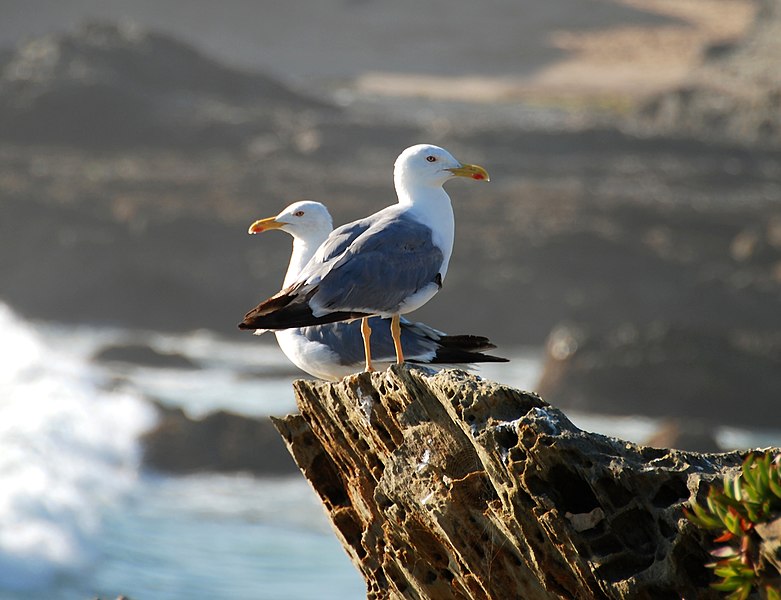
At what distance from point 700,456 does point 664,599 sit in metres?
0.50

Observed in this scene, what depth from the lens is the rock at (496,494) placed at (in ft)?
14.3

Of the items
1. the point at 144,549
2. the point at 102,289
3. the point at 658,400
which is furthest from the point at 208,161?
the point at 144,549

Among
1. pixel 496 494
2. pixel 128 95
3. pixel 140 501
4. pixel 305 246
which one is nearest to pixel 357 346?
pixel 305 246

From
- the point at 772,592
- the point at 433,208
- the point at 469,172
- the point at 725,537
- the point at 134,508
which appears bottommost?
the point at 772,592

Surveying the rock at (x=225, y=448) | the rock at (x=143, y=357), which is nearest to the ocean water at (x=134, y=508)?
the rock at (x=225, y=448)

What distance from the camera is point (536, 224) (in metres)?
30.9

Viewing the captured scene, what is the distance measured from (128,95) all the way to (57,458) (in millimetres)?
21004

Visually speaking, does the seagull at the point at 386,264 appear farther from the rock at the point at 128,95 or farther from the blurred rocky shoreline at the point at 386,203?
the rock at the point at 128,95

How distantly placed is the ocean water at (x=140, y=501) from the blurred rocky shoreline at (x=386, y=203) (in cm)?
190

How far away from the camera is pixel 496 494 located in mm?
4734

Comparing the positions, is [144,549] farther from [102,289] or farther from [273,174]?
[273,174]

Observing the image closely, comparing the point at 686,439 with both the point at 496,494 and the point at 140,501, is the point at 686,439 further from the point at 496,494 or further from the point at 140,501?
the point at 496,494

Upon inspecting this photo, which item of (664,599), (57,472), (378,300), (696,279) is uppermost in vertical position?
(696,279)

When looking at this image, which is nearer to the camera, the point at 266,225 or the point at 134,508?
the point at 266,225
